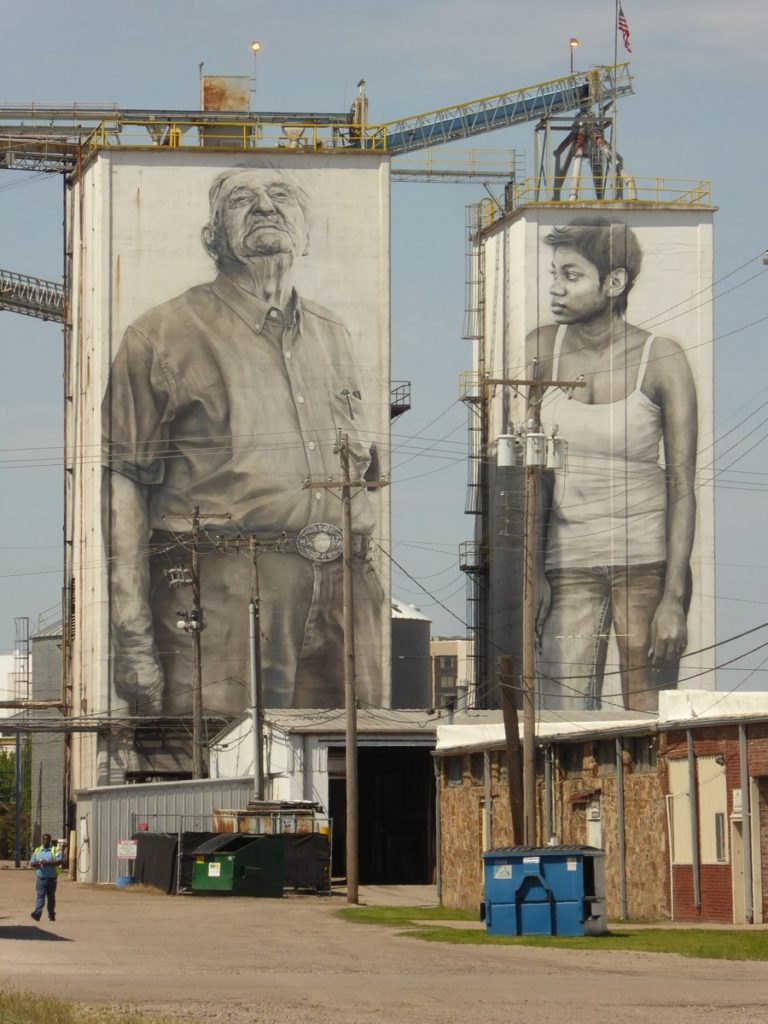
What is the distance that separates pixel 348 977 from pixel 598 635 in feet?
172

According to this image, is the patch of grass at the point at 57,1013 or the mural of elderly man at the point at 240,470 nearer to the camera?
the patch of grass at the point at 57,1013

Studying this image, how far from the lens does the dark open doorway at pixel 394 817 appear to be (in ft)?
203

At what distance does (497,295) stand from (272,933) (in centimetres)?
5142

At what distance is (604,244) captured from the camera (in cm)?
7775

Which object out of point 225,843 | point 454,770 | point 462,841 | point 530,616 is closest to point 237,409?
point 454,770

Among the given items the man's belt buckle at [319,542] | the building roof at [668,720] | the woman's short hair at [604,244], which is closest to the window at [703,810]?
the building roof at [668,720]

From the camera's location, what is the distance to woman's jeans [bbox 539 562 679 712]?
7419cm

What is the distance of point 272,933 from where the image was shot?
32.9 metres

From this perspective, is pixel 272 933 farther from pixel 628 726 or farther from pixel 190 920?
pixel 628 726

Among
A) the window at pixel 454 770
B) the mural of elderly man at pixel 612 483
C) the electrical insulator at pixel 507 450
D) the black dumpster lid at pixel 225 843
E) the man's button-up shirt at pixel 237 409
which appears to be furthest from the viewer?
the mural of elderly man at pixel 612 483

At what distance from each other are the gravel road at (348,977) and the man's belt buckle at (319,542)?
39.3 metres

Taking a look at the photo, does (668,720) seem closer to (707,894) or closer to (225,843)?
(707,894)

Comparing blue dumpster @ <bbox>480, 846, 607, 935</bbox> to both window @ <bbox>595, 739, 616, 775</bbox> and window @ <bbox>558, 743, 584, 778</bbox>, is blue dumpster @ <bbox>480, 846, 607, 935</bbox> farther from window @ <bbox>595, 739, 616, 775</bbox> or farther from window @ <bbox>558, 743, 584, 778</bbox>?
window @ <bbox>558, 743, 584, 778</bbox>

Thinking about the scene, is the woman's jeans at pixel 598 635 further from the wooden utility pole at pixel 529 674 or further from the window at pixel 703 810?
the window at pixel 703 810
